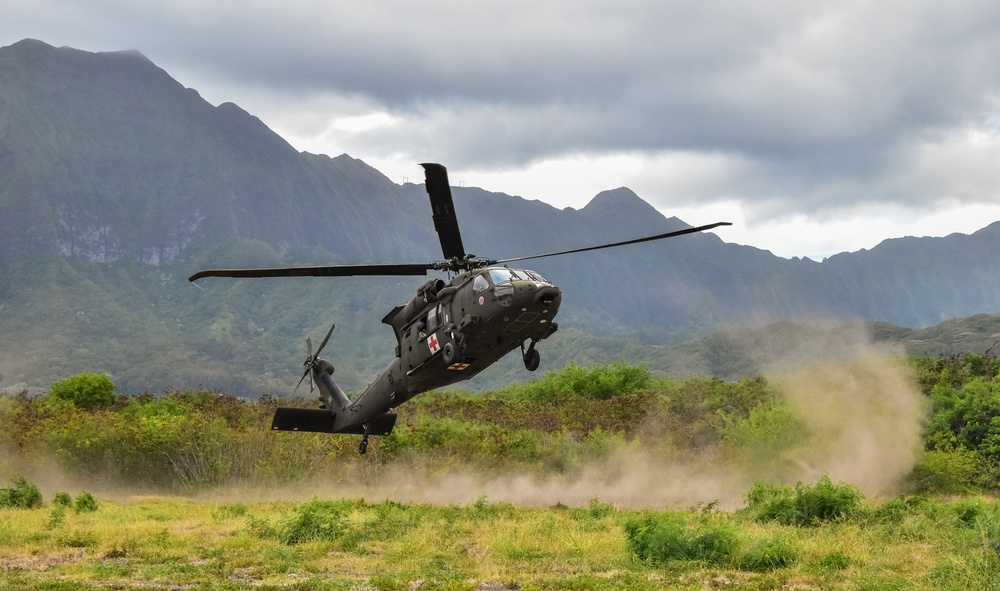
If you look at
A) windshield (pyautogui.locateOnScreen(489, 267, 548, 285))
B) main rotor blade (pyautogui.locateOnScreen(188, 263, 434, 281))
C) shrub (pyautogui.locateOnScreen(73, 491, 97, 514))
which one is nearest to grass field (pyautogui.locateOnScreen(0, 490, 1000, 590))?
shrub (pyautogui.locateOnScreen(73, 491, 97, 514))

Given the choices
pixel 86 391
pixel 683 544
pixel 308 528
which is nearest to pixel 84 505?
pixel 308 528

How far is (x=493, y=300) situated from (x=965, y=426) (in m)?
31.9

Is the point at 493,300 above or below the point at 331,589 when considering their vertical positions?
above

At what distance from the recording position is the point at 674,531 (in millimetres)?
20766

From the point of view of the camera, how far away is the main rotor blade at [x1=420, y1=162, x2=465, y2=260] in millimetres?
22484

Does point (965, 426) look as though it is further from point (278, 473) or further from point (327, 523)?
point (278, 473)

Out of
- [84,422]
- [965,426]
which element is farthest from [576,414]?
[84,422]

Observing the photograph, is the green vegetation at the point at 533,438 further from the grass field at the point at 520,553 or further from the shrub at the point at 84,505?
the grass field at the point at 520,553

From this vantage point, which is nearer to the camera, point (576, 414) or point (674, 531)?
point (674, 531)

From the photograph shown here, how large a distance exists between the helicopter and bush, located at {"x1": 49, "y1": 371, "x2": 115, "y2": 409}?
38.6 m

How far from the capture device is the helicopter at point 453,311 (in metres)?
22.4

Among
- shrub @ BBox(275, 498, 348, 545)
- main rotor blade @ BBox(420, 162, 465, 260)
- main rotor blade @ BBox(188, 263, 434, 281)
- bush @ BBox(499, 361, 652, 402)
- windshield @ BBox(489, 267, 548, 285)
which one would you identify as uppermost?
main rotor blade @ BBox(420, 162, 465, 260)

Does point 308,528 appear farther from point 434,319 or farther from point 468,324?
point 468,324

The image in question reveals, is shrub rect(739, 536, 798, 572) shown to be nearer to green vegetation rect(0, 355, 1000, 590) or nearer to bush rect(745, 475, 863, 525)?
green vegetation rect(0, 355, 1000, 590)
